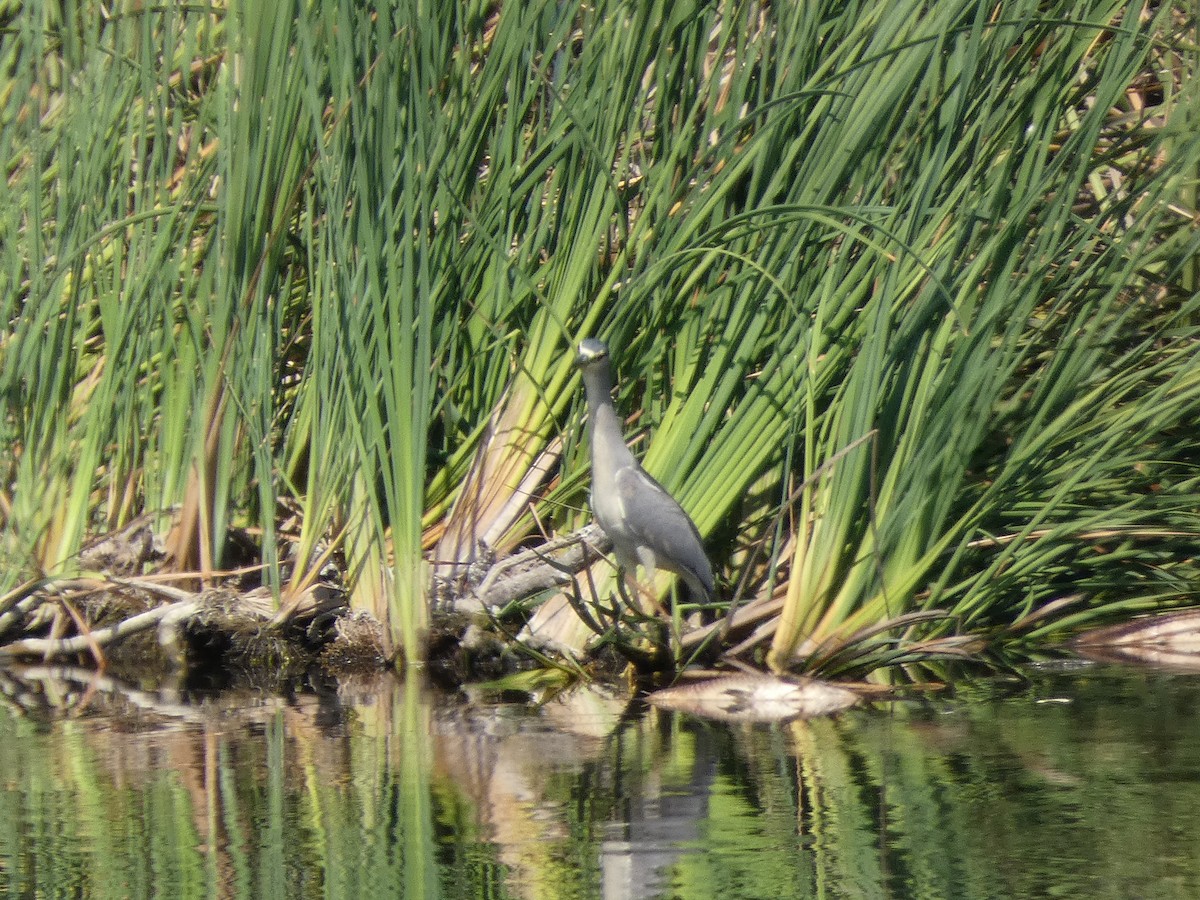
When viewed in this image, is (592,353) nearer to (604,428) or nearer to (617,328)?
(604,428)

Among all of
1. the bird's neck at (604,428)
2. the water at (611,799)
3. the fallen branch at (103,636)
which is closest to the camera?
the water at (611,799)

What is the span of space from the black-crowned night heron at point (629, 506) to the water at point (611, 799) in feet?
1.38

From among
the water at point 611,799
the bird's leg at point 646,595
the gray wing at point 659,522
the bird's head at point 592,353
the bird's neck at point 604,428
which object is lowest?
the water at point 611,799

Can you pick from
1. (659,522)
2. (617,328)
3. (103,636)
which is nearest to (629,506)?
(659,522)

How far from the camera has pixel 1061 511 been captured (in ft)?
14.5

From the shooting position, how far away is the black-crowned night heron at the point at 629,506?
4016mm

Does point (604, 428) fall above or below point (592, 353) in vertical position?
below

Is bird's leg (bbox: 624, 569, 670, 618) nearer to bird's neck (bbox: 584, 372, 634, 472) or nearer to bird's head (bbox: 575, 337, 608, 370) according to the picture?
bird's neck (bbox: 584, 372, 634, 472)

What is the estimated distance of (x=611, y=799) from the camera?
2830mm

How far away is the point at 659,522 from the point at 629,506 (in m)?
0.09

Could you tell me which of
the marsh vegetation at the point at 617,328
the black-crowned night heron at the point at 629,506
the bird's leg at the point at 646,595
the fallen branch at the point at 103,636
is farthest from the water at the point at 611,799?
the fallen branch at the point at 103,636

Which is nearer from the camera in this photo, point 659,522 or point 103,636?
point 659,522

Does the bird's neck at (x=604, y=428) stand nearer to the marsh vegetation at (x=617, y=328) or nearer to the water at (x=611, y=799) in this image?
the marsh vegetation at (x=617, y=328)

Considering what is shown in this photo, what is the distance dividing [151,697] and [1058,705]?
2.25m
